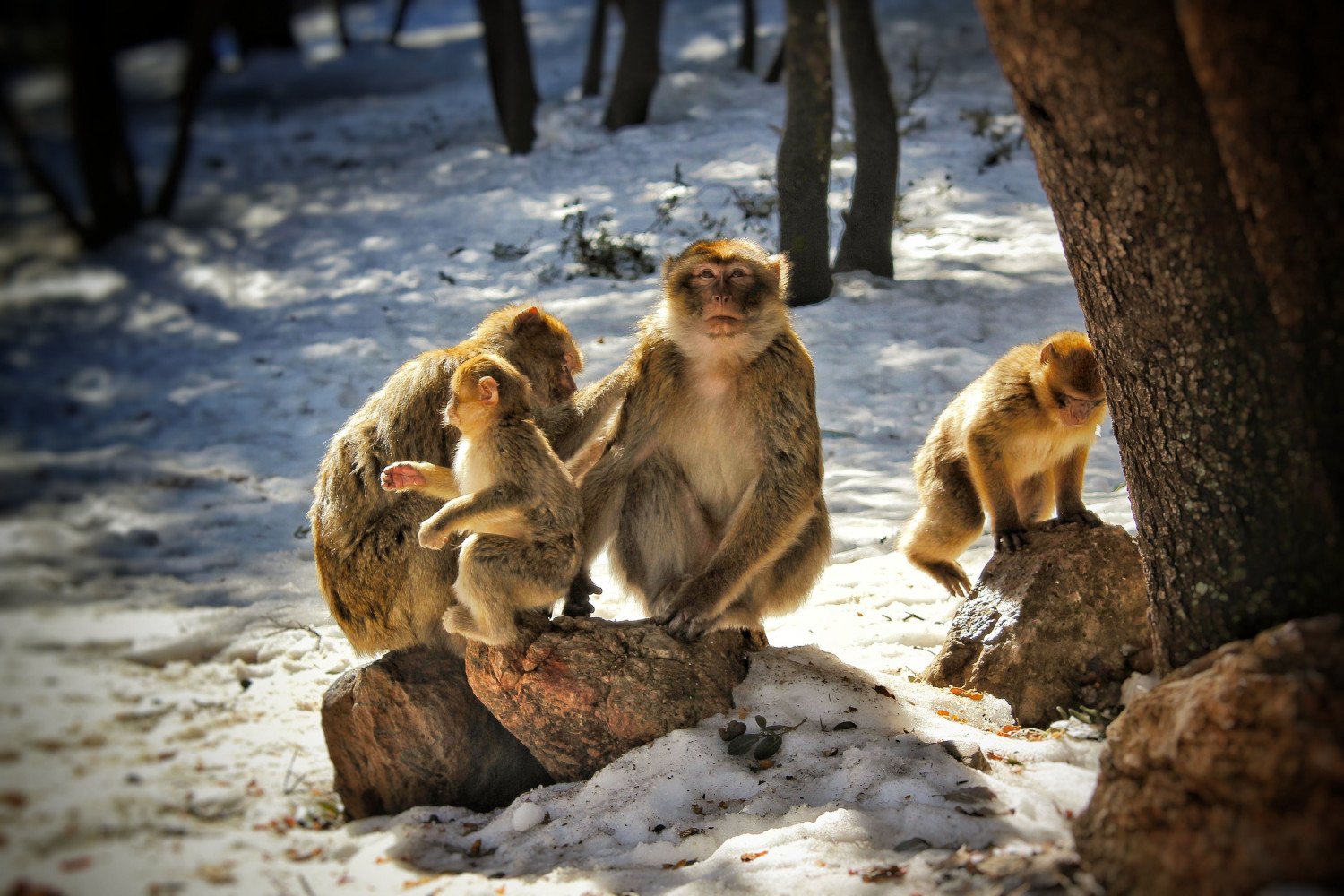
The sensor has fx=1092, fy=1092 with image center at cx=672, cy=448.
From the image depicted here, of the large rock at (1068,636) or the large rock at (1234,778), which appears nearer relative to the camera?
the large rock at (1234,778)

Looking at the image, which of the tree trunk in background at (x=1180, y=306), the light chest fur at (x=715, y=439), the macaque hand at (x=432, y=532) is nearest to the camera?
the tree trunk in background at (x=1180, y=306)

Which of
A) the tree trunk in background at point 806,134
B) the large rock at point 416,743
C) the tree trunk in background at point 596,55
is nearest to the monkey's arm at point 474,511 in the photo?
the large rock at point 416,743

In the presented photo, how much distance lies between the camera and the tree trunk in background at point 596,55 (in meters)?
14.5

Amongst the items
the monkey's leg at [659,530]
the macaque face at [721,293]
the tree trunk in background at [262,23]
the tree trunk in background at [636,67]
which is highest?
the tree trunk in background at [262,23]

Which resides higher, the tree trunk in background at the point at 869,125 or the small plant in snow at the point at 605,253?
the tree trunk in background at the point at 869,125

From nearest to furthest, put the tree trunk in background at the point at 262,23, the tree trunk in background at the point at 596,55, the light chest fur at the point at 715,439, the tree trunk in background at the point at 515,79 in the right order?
the light chest fur at the point at 715,439 < the tree trunk in background at the point at 262,23 < the tree trunk in background at the point at 515,79 < the tree trunk in background at the point at 596,55

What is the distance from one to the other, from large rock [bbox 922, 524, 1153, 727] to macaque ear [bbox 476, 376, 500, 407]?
2075mm

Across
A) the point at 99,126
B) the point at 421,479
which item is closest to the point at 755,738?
the point at 421,479

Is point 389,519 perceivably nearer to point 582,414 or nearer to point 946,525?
point 582,414

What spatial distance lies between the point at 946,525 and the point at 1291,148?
2.84m

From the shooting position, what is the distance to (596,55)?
14445 mm

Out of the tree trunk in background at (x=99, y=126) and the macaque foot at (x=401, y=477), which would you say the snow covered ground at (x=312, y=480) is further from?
the macaque foot at (x=401, y=477)

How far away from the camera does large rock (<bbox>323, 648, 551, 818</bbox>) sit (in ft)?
12.4

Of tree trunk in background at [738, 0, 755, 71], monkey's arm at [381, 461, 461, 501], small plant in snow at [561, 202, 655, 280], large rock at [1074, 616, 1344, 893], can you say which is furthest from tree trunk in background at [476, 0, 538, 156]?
large rock at [1074, 616, 1344, 893]
